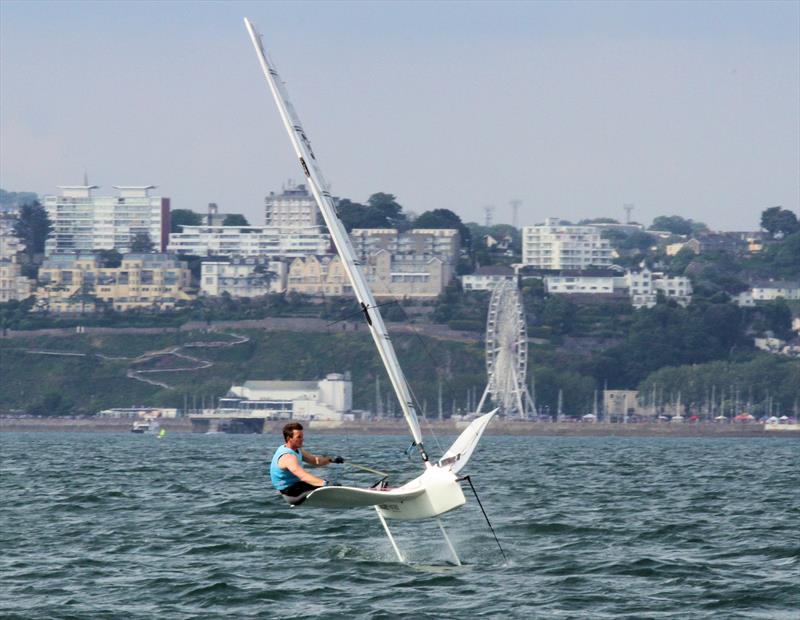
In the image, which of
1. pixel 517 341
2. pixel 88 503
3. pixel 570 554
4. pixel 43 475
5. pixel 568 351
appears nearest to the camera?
pixel 570 554

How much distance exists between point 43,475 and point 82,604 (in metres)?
27.6

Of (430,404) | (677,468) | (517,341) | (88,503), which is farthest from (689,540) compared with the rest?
(430,404)

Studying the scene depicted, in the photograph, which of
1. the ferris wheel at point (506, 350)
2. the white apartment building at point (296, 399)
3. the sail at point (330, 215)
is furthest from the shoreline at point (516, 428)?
the sail at point (330, 215)

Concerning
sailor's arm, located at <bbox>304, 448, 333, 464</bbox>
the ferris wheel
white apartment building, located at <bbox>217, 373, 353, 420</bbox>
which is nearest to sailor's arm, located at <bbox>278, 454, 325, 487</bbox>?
sailor's arm, located at <bbox>304, 448, 333, 464</bbox>

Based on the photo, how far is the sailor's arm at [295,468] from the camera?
18.7m

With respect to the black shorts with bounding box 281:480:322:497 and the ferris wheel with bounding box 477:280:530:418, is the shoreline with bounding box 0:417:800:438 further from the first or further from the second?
the black shorts with bounding box 281:480:322:497

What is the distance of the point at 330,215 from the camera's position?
21594mm

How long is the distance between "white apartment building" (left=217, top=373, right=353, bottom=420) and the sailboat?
14721 centimetres

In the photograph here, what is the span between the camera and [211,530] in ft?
84.0

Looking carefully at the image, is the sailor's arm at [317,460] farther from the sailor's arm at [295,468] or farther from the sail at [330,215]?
the sail at [330,215]

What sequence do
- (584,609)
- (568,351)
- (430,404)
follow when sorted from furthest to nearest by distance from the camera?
1. (568,351)
2. (430,404)
3. (584,609)

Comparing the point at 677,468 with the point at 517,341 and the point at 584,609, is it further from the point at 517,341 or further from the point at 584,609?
the point at 517,341

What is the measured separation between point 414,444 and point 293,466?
2.04 metres

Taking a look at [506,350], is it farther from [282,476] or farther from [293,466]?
[293,466]
